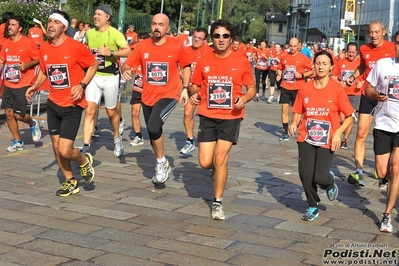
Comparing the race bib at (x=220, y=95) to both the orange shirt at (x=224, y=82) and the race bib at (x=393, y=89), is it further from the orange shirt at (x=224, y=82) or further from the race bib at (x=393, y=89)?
the race bib at (x=393, y=89)

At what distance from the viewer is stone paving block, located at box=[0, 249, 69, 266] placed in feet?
18.8

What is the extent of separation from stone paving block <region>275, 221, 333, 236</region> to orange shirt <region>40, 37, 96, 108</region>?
100 inches

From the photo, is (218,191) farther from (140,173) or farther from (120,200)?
(140,173)

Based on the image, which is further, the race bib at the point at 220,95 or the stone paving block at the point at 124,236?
the race bib at the point at 220,95

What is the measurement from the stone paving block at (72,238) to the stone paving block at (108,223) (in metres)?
0.41

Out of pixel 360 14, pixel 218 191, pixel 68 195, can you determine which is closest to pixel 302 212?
pixel 218 191

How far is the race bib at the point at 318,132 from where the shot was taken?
758 centimetres

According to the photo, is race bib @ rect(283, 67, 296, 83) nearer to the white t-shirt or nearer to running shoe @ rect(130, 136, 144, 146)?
running shoe @ rect(130, 136, 144, 146)

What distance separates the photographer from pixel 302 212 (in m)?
7.99

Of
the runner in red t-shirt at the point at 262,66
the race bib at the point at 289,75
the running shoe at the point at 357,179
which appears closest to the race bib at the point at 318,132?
the running shoe at the point at 357,179

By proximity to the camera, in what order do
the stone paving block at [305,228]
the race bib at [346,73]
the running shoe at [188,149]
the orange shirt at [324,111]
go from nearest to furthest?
the stone paving block at [305,228] → the orange shirt at [324,111] → the running shoe at [188,149] → the race bib at [346,73]

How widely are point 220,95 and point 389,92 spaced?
5.39 feet

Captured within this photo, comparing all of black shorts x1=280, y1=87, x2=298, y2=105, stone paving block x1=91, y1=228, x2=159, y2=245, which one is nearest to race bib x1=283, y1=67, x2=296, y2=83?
black shorts x1=280, y1=87, x2=298, y2=105

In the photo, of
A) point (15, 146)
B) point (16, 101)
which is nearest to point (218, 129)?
point (15, 146)
